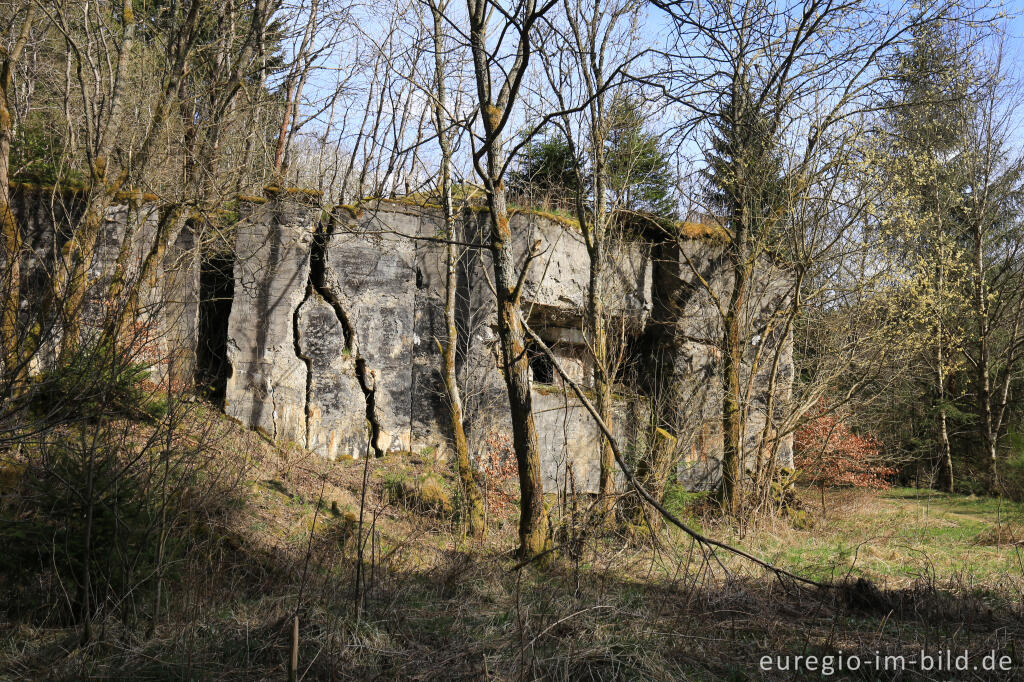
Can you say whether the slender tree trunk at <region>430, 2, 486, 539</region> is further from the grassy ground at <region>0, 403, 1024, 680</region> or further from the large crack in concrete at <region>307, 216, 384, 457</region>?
the grassy ground at <region>0, 403, 1024, 680</region>

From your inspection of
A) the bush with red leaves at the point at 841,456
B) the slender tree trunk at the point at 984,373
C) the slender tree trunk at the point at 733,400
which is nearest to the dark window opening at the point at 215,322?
the slender tree trunk at the point at 733,400

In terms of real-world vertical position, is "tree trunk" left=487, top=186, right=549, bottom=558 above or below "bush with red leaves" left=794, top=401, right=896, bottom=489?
above

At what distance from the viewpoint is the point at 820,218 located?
1058 cm

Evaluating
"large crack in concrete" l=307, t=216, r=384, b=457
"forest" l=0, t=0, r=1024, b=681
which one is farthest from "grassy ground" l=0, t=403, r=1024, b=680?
"large crack in concrete" l=307, t=216, r=384, b=457

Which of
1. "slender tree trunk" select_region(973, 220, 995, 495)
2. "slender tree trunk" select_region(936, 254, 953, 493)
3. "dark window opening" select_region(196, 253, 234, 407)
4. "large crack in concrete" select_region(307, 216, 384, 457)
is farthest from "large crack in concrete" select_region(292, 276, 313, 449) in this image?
"slender tree trunk" select_region(973, 220, 995, 495)

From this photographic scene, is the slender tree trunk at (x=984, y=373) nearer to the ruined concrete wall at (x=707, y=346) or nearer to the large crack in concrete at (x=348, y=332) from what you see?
the ruined concrete wall at (x=707, y=346)

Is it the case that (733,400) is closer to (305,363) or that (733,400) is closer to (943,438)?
(305,363)

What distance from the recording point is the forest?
13.0 feet

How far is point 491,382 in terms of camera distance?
12398 mm

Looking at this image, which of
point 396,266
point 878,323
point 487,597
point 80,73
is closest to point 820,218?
point 878,323

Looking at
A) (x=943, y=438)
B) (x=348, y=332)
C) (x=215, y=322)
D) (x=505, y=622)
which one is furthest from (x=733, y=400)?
(x=943, y=438)

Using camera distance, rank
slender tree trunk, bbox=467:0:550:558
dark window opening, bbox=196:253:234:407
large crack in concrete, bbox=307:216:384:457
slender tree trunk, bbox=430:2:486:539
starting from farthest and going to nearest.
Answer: large crack in concrete, bbox=307:216:384:457
dark window opening, bbox=196:253:234:407
slender tree trunk, bbox=430:2:486:539
slender tree trunk, bbox=467:0:550:558

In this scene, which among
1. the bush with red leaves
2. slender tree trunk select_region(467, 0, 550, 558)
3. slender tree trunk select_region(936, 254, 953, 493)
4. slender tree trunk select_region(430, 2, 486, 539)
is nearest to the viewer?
slender tree trunk select_region(467, 0, 550, 558)

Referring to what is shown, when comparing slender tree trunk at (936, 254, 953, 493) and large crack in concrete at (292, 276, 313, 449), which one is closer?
large crack in concrete at (292, 276, 313, 449)
